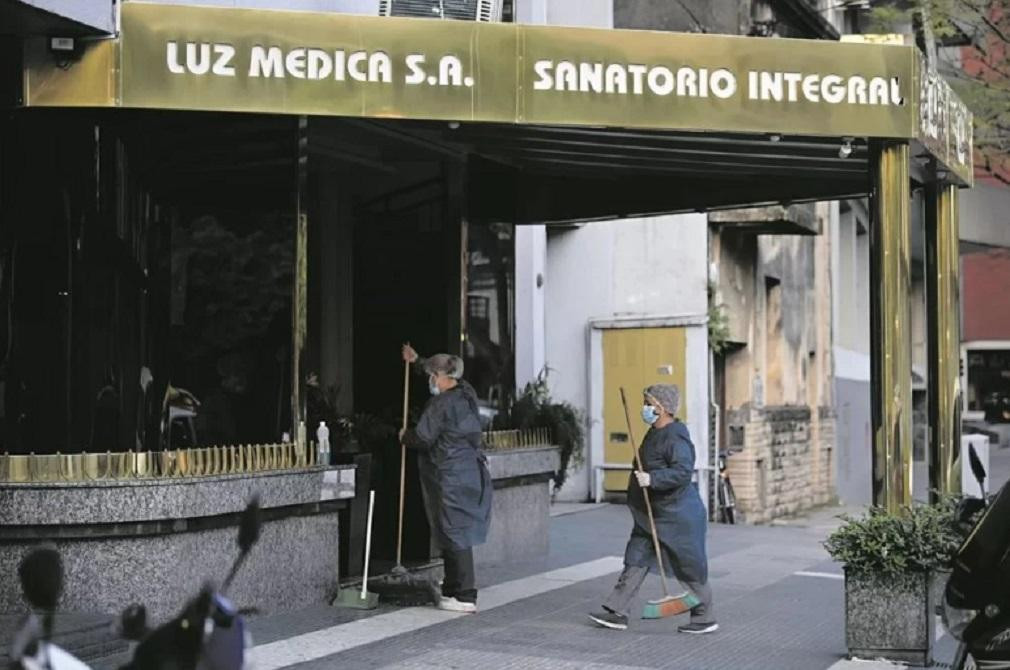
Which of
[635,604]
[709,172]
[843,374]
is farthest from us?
[843,374]

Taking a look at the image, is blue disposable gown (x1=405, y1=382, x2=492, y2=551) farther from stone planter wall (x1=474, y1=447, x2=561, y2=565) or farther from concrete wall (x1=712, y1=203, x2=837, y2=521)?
concrete wall (x1=712, y1=203, x2=837, y2=521)

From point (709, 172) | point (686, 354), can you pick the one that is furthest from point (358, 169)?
point (686, 354)

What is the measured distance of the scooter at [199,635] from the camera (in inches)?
171

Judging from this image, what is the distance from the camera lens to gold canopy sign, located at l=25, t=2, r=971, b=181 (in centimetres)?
878

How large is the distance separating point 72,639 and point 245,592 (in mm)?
1821

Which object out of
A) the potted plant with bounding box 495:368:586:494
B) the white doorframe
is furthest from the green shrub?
the white doorframe

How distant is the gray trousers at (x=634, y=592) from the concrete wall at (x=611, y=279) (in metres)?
10.1

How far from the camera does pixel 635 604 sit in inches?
456

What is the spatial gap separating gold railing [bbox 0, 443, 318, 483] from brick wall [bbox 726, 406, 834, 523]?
12.3 metres

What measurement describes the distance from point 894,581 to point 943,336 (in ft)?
10.9

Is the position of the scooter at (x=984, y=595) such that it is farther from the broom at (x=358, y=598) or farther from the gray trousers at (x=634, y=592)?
the broom at (x=358, y=598)

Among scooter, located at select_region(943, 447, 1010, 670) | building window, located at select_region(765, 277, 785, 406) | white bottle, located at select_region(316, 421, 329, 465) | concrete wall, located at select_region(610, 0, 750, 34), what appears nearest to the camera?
scooter, located at select_region(943, 447, 1010, 670)

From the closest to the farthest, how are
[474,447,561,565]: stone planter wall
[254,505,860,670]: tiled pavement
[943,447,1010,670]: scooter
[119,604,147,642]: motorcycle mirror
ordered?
[119,604,147,642]: motorcycle mirror
[943,447,1010,670]: scooter
[254,505,860,670]: tiled pavement
[474,447,561,565]: stone planter wall

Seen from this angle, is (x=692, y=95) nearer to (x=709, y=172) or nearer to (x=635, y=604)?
(x=709, y=172)
